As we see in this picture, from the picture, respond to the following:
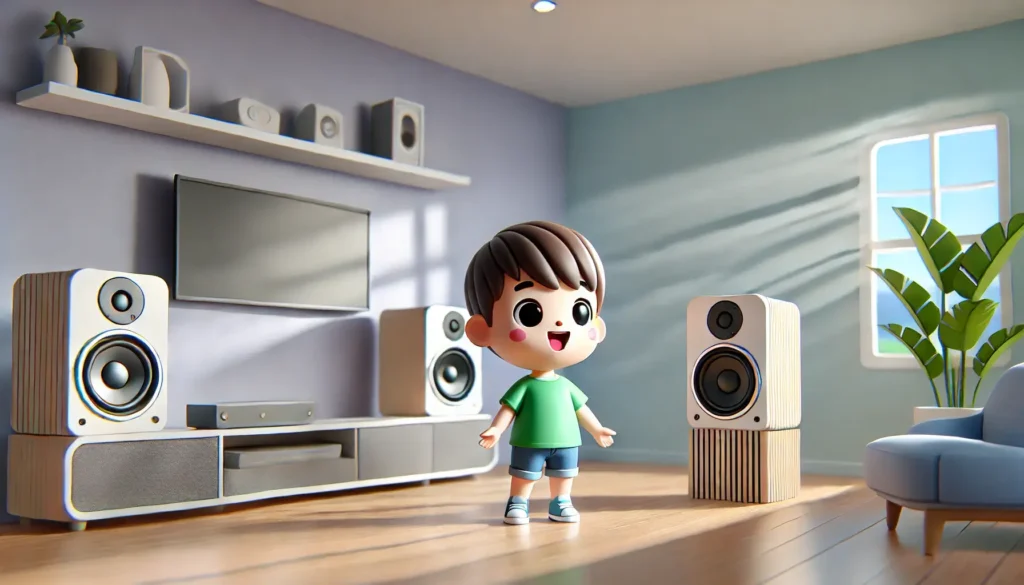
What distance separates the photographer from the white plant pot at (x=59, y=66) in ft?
11.5

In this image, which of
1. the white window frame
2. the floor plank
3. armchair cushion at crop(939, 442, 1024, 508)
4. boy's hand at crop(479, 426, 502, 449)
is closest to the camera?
the floor plank

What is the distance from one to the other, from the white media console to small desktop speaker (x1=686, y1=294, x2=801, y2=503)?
1269 millimetres

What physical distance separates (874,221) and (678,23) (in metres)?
1.55

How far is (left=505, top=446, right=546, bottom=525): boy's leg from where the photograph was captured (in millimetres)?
3244

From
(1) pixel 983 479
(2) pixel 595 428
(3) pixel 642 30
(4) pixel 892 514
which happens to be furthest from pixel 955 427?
(3) pixel 642 30

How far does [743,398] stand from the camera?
12.7 feet

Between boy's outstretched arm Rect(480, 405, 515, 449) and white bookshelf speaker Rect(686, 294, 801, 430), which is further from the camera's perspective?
white bookshelf speaker Rect(686, 294, 801, 430)

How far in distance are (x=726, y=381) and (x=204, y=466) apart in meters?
2.11

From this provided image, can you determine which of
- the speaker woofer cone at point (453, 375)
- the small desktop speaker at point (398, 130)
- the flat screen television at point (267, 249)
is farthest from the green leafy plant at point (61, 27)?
the speaker woofer cone at point (453, 375)

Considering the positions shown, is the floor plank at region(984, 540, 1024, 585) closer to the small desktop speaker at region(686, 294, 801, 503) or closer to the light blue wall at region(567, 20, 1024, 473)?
the small desktop speaker at region(686, 294, 801, 503)


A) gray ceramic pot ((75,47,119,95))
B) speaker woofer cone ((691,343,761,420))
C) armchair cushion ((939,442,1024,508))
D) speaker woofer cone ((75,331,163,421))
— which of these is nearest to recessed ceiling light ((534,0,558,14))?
speaker woofer cone ((691,343,761,420))

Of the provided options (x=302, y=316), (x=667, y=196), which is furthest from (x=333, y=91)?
(x=667, y=196)

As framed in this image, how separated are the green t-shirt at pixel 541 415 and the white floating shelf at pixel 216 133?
1.75 meters

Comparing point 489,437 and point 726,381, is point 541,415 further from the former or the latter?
point 726,381
